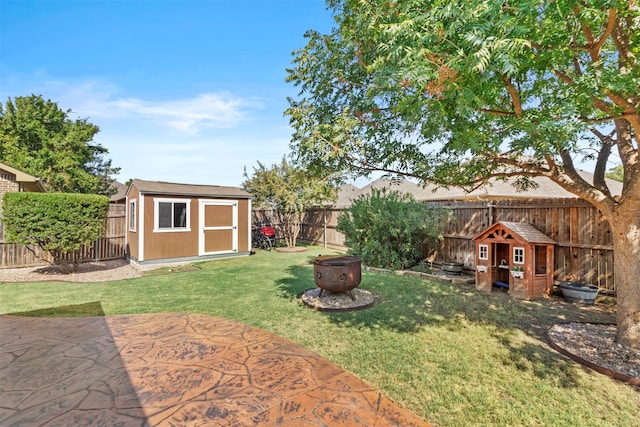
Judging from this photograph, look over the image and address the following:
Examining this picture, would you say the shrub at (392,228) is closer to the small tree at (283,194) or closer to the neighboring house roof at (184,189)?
the small tree at (283,194)

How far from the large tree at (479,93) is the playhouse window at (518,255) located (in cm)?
138

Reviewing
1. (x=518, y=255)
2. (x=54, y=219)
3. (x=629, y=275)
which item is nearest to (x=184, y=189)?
(x=54, y=219)

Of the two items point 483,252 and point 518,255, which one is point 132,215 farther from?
point 518,255

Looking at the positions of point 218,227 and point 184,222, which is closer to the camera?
point 184,222

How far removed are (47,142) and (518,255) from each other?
25.3 meters

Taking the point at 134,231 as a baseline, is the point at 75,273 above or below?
below

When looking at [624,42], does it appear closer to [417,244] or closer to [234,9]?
[417,244]

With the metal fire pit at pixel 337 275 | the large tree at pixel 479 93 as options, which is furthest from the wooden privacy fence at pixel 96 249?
the large tree at pixel 479 93

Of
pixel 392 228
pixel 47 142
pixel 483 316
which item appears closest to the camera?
pixel 483 316

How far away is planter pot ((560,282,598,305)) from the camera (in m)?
4.79

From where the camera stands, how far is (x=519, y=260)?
17.6ft

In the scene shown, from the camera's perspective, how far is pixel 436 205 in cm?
784

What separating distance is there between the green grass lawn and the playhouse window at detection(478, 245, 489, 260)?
0.69 metres

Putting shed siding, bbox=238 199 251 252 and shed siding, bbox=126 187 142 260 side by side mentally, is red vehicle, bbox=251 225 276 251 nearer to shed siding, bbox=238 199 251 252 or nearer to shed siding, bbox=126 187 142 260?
shed siding, bbox=238 199 251 252
